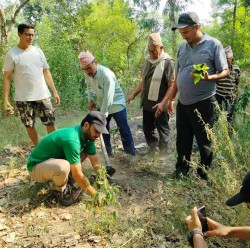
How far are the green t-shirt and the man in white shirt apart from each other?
1088mm

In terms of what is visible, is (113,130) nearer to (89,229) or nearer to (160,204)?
(160,204)

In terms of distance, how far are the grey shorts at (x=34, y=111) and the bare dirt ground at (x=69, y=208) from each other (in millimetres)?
613

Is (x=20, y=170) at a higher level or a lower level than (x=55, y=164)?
lower

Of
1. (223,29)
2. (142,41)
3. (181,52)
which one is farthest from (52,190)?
(223,29)

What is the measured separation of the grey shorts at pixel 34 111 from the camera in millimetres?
3908

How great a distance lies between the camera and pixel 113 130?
163 inches

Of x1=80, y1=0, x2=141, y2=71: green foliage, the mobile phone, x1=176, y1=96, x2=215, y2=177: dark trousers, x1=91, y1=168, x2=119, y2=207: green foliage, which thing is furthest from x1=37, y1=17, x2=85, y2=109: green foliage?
the mobile phone

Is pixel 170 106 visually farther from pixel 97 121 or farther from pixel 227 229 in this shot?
pixel 227 229

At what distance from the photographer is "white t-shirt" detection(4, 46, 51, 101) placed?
3.77 m

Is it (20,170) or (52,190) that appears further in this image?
(20,170)

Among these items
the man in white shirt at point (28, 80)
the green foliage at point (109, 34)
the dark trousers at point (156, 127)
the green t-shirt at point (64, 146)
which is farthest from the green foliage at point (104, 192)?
the green foliage at point (109, 34)

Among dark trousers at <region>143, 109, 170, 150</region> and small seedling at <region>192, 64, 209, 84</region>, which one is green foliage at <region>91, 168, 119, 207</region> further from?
dark trousers at <region>143, 109, 170, 150</region>

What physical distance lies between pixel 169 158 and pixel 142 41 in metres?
14.4

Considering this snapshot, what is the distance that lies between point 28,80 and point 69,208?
1.82 meters
